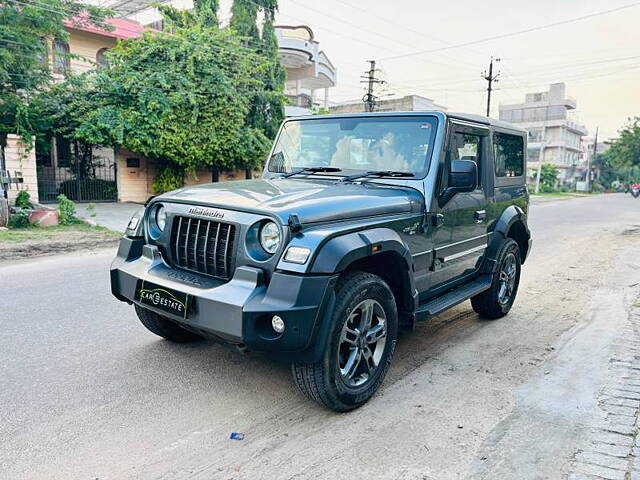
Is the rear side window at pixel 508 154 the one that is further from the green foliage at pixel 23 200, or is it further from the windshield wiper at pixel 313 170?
the green foliage at pixel 23 200

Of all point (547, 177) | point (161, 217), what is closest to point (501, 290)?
point (161, 217)

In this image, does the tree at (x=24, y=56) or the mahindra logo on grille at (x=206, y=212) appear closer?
the mahindra logo on grille at (x=206, y=212)

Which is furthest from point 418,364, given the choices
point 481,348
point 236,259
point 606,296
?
point 606,296

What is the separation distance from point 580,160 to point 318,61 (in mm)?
62040

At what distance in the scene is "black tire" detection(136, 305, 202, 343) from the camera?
4.14m

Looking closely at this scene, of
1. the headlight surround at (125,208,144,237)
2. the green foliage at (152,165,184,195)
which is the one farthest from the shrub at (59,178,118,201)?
the headlight surround at (125,208,144,237)

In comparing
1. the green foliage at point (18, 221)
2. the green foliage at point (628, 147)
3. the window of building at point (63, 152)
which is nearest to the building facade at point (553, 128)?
the green foliage at point (628, 147)

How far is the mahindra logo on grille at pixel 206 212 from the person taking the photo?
10.7ft

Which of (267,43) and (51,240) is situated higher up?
(267,43)

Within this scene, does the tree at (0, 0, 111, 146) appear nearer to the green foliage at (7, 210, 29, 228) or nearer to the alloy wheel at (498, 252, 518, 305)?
the green foliage at (7, 210, 29, 228)

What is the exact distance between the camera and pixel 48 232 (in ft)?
35.0

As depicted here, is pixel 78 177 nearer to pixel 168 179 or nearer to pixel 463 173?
pixel 168 179

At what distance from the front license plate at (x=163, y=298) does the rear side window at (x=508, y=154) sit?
3.41 m

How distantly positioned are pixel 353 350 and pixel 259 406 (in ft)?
2.38
